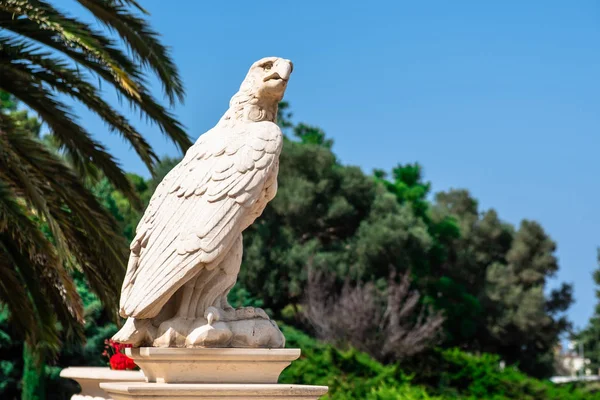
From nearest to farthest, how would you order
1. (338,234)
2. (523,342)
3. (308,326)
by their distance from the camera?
(308,326) < (338,234) < (523,342)

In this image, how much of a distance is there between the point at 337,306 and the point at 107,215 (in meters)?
14.7

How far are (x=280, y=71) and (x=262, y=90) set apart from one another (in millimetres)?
Answer: 176

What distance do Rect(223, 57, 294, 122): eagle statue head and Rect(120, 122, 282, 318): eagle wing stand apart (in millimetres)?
192

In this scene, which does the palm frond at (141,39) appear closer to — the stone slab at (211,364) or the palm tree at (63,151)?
the palm tree at (63,151)

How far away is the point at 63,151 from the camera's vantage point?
10.8 meters

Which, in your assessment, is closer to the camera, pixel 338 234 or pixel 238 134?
pixel 238 134

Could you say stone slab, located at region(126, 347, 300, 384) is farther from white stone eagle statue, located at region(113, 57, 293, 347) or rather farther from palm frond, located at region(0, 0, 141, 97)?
palm frond, located at region(0, 0, 141, 97)

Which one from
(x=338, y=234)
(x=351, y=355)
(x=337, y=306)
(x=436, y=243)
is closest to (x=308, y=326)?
(x=337, y=306)

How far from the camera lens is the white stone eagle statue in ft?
18.2

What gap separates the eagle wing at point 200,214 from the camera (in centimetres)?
554

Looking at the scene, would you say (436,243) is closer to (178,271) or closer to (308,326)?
(308,326)

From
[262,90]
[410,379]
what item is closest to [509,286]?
[410,379]

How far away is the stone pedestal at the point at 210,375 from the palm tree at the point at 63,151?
335cm

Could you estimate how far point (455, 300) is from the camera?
30.3 metres
